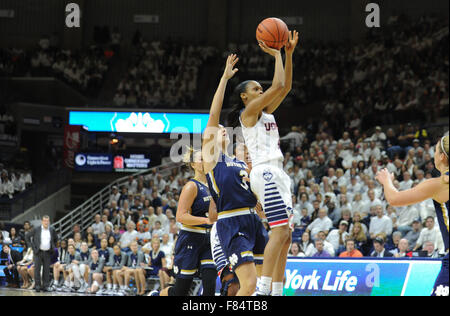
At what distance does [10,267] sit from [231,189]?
1096cm

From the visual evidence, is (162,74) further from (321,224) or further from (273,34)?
(273,34)

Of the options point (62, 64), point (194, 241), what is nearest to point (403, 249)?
point (194, 241)

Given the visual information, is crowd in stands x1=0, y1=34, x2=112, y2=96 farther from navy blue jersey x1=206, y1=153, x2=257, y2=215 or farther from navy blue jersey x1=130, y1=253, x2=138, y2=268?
navy blue jersey x1=206, y1=153, x2=257, y2=215

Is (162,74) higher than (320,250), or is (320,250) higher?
(162,74)

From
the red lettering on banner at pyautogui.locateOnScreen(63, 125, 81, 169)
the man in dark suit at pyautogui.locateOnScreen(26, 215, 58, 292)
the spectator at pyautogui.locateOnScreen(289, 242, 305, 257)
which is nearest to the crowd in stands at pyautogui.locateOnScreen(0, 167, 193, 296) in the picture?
the man in dark suit at pyautogui.locateOnScreen(26, 215, 58, 292)

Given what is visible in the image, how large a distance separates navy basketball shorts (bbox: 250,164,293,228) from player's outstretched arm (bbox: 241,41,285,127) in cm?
43

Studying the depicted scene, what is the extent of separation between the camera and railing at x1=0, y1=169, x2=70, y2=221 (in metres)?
20.5

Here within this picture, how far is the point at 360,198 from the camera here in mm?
14344

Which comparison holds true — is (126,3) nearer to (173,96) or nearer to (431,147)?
(173,96)

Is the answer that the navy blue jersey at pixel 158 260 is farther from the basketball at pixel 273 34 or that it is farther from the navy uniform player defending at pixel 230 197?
the basketball at pixel 273 34

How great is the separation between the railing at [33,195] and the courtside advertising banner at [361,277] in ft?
39.0

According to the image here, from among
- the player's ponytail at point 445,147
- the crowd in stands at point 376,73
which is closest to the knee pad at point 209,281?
the player's ponytail at point 445,147

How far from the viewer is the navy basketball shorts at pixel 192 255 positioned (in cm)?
673

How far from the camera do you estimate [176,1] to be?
94.4 ft
